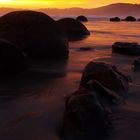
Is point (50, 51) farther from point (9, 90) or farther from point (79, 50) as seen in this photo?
point (9, 90)

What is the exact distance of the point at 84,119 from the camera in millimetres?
3074

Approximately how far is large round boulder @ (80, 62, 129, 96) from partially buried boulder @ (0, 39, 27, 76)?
53.3 inches

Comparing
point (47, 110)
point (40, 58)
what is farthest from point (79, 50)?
point (47, 110)

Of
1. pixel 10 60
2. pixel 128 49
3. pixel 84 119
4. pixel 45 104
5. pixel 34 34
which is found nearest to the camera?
pixel 84 119

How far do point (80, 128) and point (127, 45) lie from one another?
522 centimetres

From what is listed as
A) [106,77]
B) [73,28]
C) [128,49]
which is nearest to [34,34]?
[128,49]

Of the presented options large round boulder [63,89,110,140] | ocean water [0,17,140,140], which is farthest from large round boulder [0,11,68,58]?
large round boulder [63,89,110,140]

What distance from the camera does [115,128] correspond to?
3.21m

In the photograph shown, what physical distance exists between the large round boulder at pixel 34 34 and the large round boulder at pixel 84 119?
3.66 m

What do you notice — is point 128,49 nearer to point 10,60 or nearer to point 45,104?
point 10,60

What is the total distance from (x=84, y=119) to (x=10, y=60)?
105 inches

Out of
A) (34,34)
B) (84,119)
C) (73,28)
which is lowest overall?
(73,28)

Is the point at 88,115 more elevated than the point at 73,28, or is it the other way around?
the point at 88,115

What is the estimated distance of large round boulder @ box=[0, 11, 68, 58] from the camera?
22.3 feet
